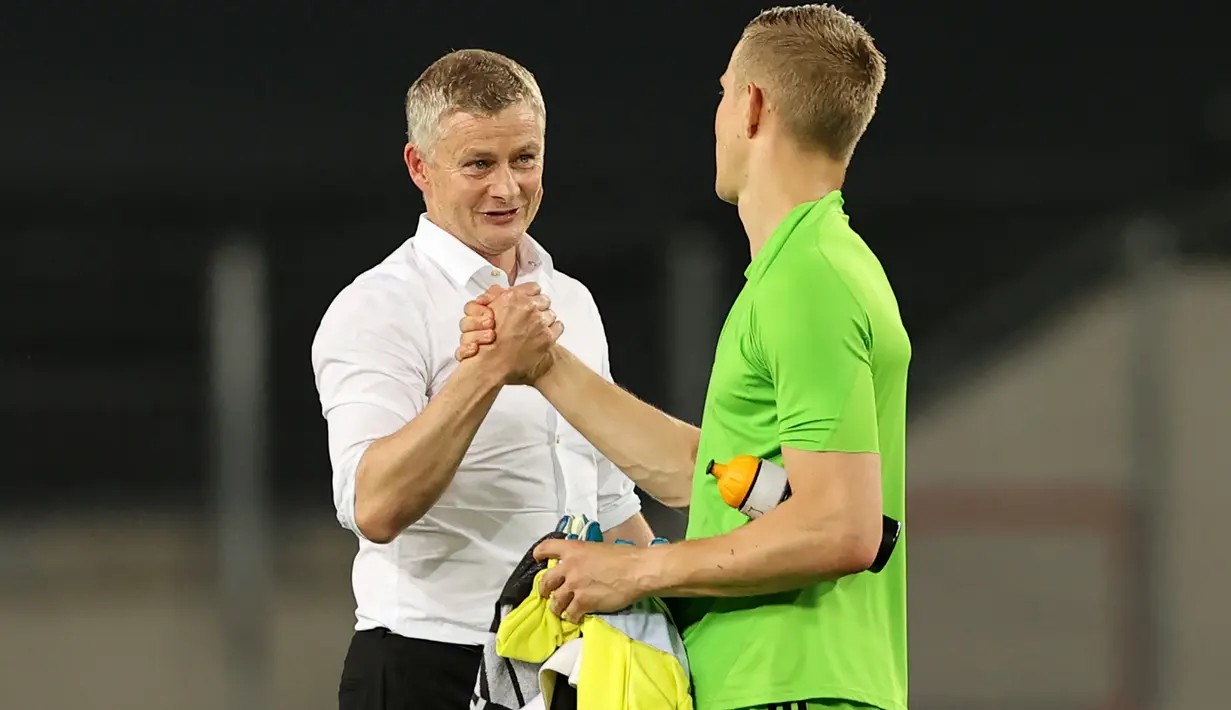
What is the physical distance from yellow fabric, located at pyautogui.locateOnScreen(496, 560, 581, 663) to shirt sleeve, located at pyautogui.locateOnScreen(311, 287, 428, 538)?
0.30m

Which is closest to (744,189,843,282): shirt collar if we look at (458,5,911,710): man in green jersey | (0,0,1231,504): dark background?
(458,5,911,710): man in green jersey

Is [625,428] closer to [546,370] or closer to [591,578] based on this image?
A: [546,370]

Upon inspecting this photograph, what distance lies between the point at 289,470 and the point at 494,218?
2896 millimetres

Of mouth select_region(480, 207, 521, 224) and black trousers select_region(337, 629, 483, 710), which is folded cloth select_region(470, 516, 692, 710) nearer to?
black trousers select_region(337, 629, 483, 710)

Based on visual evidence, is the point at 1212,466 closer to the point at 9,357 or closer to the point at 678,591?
the point at 678,591

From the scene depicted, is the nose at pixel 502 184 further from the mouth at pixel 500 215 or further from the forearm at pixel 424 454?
the forearm at pixel 424 454

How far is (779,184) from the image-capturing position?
1.21 m

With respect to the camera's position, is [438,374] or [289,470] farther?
[289,470]

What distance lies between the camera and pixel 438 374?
1569mm

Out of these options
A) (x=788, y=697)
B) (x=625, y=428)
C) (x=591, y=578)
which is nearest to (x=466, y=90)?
(x=625, y=428)

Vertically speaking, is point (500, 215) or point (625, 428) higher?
point (500, 215)

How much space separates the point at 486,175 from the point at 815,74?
19.8 inches

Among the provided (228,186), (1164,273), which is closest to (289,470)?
(228,186)

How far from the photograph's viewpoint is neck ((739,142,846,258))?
1.21m
